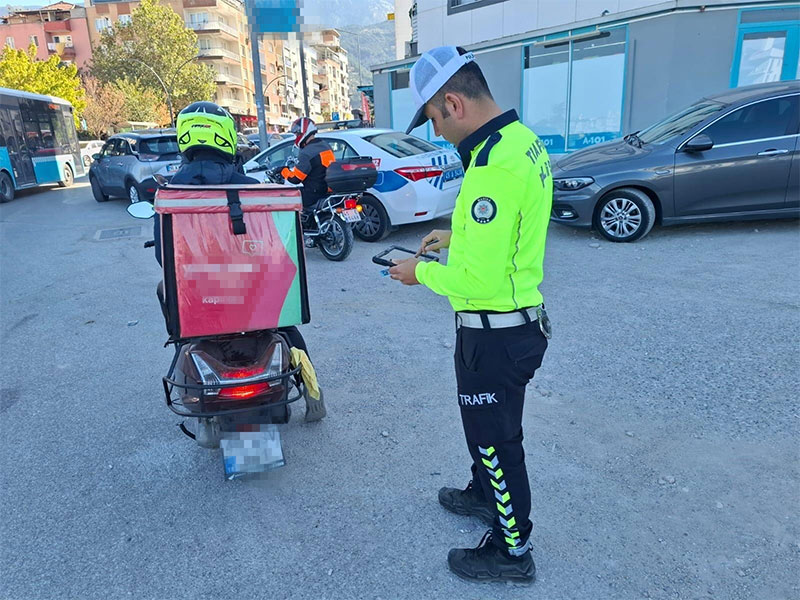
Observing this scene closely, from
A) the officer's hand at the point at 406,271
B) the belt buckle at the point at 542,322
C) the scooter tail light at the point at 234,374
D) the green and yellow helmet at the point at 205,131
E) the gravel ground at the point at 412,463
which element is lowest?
the gravel ground at the point at 412,463

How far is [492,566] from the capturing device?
223 cm

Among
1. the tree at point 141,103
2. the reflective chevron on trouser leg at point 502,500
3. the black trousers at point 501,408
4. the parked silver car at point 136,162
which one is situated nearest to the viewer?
the black trousers at point 501,408

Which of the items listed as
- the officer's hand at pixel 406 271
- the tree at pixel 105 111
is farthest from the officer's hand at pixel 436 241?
the tree at pixel 105 111

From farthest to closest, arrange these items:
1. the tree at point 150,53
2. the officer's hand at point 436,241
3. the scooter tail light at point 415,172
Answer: the tree at point 150,53 → the scooter tail light at point 415,172 → the officer's hand at point 436,241

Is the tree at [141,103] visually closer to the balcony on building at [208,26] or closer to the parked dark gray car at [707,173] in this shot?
the balcony on building at [208,26]

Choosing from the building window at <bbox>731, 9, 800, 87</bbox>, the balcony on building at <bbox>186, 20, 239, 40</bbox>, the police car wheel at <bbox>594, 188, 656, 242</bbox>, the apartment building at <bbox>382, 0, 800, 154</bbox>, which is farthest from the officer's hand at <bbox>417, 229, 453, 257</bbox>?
the balcony on building at <bbox>186, 20, 239, 40</bbox>

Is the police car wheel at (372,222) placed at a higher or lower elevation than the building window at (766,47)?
lower

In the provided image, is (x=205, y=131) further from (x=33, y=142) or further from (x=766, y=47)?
(x=33, y=142)

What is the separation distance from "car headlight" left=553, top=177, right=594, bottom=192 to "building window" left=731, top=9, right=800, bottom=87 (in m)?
6.52

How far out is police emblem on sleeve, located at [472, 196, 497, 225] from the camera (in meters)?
1.74

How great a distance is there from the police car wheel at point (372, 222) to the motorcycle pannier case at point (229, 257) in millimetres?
5244

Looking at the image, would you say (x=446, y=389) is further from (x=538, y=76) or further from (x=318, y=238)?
(x=538, y=76)

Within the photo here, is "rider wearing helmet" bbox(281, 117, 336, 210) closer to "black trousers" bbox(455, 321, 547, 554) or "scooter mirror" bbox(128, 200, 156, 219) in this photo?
"scooter mirror" bbox(128, 200, 156, 219)

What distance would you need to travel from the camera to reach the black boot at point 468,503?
258cm
